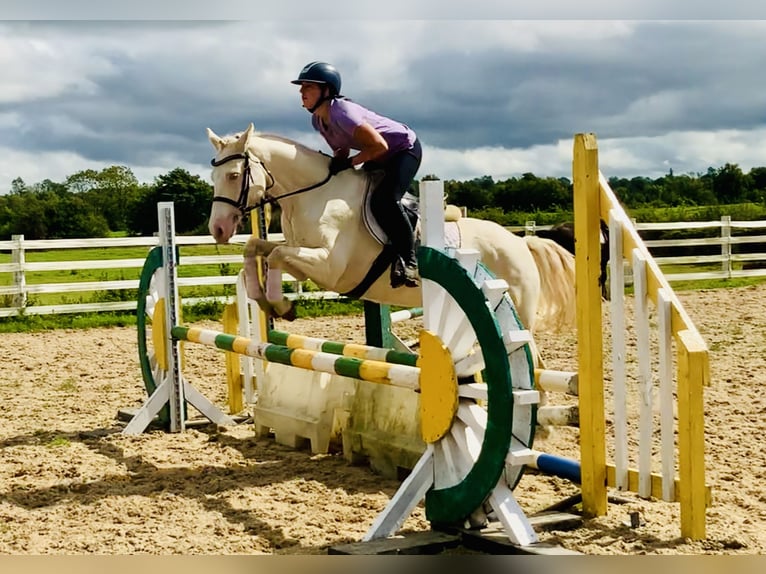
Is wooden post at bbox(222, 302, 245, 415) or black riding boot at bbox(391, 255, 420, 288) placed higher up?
black riding boot at bbox(391, 255, 420, 288)

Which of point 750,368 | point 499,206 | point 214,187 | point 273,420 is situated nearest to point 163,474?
point 273,420

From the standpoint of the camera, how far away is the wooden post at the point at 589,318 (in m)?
2.91

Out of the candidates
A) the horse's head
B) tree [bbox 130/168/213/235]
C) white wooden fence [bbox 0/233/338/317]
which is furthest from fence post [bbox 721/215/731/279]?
the horse's head

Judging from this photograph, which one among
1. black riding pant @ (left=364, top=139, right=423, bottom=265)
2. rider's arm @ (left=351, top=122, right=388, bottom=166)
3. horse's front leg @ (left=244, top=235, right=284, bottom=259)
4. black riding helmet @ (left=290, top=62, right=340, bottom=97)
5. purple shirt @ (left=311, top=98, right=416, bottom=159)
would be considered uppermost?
black riding helmet @ (left=290, top=62, right=340, bottom=97)

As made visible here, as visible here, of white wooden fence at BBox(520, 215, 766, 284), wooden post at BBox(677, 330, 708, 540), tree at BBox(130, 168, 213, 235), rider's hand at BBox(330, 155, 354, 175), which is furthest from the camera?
white wooden fence at BBox(520, 215, 766, 284)

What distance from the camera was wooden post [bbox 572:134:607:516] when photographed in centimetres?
291

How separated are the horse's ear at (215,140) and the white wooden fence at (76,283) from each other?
5.55 m

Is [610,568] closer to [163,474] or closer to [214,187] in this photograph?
[163,474]

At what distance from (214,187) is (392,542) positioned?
203 cm

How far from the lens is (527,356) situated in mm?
2740

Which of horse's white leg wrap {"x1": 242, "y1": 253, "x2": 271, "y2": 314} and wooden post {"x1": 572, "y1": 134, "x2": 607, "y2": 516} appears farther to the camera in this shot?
horse's white leg wrap {"x1": 242, "y1": 253, "x2": 271, "y2": 314}

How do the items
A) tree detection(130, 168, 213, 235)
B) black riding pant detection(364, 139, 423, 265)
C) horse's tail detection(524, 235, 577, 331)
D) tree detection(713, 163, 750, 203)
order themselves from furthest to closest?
tree detection(713, 163, 750, 203) → tree detection(130, 168, 213, 235) → horse's tail detection(524, 235, 577, 331) → black riding pant detection(364, 139, 423, 265)

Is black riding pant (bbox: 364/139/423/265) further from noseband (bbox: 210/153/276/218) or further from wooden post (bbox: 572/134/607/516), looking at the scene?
wooden post (bbox: 572/134/607/516)

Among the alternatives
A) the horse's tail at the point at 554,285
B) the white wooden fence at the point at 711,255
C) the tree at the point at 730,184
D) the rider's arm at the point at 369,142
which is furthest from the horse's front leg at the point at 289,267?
the tree at the point at 730,184
